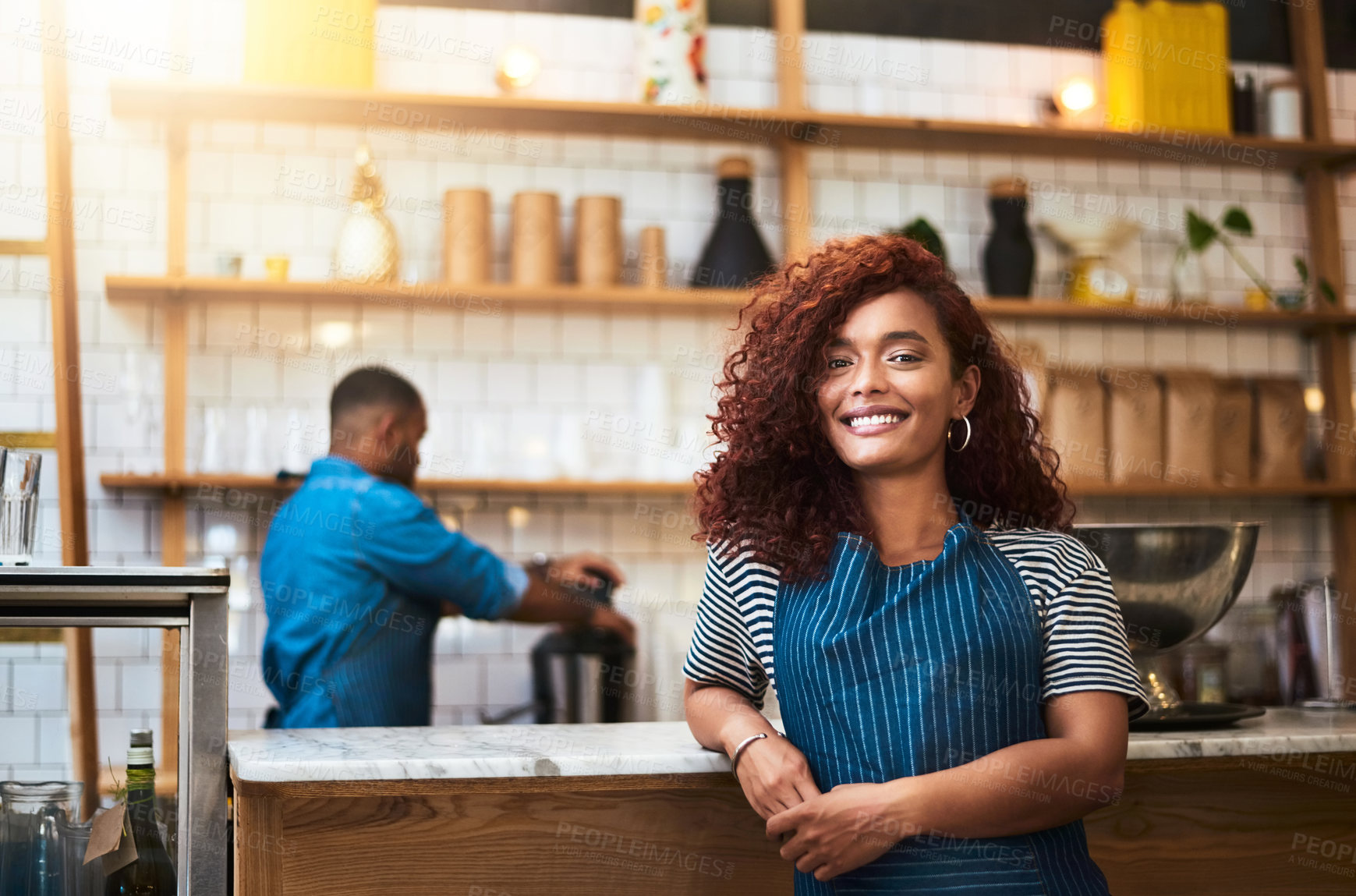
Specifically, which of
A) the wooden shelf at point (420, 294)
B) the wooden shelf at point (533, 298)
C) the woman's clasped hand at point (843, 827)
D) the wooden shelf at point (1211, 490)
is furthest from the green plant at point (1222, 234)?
the woman's clasped hand at point (843, 827)

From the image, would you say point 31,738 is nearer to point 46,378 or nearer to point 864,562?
point 46,378

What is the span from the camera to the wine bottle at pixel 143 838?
1.45 metres

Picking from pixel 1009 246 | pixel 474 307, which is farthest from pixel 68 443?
pixel 1009 246

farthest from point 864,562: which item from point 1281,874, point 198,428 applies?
point 198,428

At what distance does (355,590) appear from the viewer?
2.56 meters

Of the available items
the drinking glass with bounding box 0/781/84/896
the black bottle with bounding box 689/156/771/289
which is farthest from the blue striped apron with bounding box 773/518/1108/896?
the black bottle with bounding box 689/156/771/289

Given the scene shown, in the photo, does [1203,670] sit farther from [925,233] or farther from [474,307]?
[474,307]

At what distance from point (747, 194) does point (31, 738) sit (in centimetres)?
233

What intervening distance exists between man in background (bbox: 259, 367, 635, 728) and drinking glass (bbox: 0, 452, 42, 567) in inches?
40.8

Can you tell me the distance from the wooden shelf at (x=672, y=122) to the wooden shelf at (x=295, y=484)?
0.94 metres

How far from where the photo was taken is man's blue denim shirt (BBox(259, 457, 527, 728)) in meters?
2.52

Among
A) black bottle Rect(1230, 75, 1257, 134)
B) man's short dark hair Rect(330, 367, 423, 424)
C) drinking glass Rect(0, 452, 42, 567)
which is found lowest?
drinking glass Rect(0, 452, 42, 567)

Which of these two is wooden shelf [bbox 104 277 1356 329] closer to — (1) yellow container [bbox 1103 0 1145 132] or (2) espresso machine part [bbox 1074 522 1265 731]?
(1) yellow container [bbox 1103 0 1145 132]

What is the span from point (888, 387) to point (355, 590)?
1492mm
